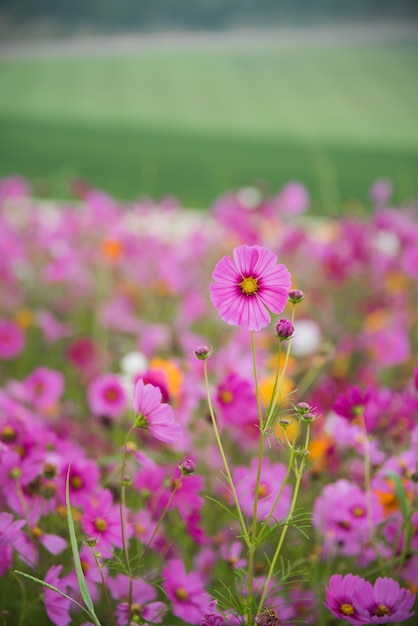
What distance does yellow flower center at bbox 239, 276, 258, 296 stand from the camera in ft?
1.85

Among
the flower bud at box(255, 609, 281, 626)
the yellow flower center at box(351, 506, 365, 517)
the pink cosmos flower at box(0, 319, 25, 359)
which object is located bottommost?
the flower bud at box(255, 609, 281, 626)

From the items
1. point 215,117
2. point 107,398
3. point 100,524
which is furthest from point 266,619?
point 215,117

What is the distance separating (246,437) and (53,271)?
3.10 feet

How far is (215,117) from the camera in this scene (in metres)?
11.6

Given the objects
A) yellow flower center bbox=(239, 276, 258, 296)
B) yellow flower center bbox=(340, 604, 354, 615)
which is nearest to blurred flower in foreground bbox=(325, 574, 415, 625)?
yellow flower center bbox=(340, 604, 354, 615)

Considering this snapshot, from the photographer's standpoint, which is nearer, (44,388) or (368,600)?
(368,600)

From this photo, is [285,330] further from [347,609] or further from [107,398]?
[107,398]

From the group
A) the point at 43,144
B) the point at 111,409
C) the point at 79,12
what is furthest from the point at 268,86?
the point at 111,409

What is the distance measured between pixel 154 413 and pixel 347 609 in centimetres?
23

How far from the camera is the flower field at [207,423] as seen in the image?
582 millimetres

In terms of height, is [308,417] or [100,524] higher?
[308,417]

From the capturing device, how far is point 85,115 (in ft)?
33.8

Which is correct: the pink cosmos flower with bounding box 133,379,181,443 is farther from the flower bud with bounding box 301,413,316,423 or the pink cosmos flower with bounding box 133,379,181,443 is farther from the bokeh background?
the bokeh background

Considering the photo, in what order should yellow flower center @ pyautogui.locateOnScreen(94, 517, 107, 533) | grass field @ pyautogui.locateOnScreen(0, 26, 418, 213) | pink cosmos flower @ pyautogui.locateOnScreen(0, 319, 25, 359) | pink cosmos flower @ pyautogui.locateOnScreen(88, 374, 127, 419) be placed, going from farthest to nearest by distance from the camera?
grass field @ pyautogui.locateOnScreen(0, 26, 418, 213), pink cosmos flower @ pyautogui.locateOnScreen(0, 319, 25, 359), pink cosmos flower @ pyautogui.locateOnScreen(88, 374, 127, 419), yellow flower center @ pyautogui.locateOnScreen(94, 517, 107, 533)
